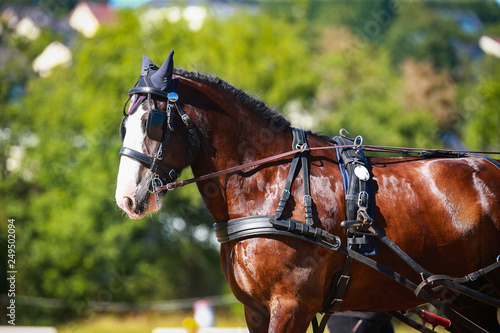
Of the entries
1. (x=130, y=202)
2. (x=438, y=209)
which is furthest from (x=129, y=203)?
(x=438, y=209)

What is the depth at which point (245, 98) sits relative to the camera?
4203mm

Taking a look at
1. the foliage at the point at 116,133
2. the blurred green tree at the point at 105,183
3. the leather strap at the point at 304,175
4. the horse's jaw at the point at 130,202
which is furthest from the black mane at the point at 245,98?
the blurred green tree at the point at 105,183

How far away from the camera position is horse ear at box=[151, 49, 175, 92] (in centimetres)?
385

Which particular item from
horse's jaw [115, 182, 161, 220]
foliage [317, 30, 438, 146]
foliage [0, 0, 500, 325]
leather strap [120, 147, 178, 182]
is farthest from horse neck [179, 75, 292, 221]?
foliage [317, 30, 438, 146]

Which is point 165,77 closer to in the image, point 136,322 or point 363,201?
point 363,201

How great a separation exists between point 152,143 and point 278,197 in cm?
97

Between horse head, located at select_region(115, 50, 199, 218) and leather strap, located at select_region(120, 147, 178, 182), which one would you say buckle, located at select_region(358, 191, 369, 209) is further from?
leather strap, located at select_region(120, 147, 178, 182)

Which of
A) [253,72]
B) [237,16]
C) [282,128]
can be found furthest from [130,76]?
[282,128]

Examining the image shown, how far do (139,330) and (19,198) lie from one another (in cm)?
1174

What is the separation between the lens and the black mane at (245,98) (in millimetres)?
4148

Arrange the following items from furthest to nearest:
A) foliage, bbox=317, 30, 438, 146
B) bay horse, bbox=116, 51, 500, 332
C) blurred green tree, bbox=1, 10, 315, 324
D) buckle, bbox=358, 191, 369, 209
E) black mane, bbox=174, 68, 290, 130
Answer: foliage, bbox=317, 30, 438, 146 < blurred green tree, bbox=1, 10, 315, 324 < black mane, bbox=174, 68, 290, 130 < buckle, bbox=358, 191, 369, 209 < bay horse, bbox=116, 51, 500, 332

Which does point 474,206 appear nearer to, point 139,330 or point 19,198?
point 139,330

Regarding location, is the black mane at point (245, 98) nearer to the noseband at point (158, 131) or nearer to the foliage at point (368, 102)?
the noseband at point (158, 131)

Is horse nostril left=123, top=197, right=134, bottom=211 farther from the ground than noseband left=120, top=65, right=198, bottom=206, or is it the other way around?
noseband left=120, top=65, right=198, bottom=206
